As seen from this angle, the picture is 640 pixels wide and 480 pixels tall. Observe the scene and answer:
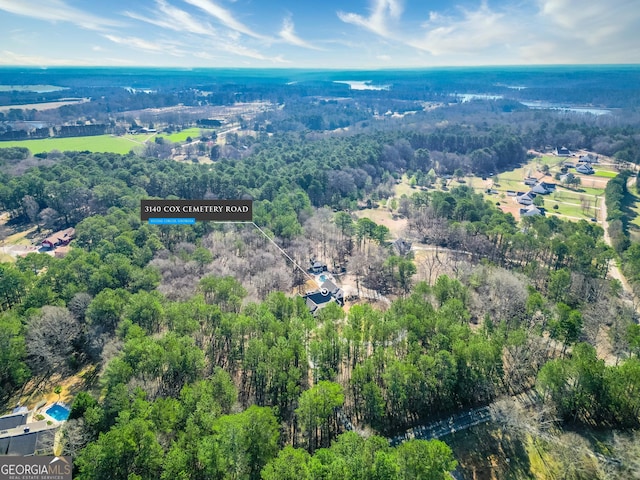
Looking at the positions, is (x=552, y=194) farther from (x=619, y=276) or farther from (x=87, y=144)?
(x=87, y=144)

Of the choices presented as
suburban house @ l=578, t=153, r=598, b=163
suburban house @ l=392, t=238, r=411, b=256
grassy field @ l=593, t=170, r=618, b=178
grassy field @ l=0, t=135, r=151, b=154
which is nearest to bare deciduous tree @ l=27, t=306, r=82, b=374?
suburban house @ l=392, t=238, r=411, b=256

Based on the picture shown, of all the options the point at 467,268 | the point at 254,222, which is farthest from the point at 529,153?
the point at 254,222

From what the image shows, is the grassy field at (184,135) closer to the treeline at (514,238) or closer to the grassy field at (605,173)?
the treeline at (514,238)

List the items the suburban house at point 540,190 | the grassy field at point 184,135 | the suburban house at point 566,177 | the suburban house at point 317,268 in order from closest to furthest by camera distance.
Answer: the suburban house at point 317,268 → the suburban house at point 540,190 → the suburban house at point 566,177 → the grassy field at point 184,135

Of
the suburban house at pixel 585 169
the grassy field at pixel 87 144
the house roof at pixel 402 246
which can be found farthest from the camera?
the grassy field at pixel 87 144

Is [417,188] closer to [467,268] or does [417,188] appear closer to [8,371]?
[467,268]

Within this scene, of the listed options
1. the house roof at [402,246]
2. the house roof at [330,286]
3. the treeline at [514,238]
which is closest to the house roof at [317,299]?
the house roof at [330,286]
